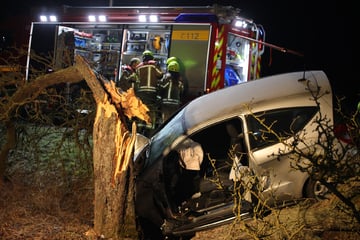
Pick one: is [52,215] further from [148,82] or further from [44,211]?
[148,82]

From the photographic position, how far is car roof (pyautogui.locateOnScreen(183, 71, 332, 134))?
4395mm

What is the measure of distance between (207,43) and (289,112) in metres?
4.33

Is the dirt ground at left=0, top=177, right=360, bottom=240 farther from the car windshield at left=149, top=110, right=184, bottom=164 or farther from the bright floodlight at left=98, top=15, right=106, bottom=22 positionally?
the bright floodlight at left=98, top=15, right=106, bottom=22

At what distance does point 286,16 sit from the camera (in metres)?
29.0

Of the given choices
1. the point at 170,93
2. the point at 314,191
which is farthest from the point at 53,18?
the point at 314,191

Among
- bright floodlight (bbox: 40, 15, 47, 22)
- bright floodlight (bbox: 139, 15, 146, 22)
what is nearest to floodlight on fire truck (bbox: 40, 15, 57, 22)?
bright floodlight (bbox: 40, 15, 47, 22)

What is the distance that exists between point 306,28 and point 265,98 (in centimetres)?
2571

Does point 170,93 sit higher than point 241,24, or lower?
lower

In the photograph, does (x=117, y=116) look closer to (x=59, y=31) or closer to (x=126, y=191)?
(x=126, y=191)

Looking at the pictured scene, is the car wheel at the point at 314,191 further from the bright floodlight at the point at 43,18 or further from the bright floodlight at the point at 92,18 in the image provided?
the bright floodlight at the point at 43,18

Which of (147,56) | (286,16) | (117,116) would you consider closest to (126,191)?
(117,116)

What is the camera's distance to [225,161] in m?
4.35

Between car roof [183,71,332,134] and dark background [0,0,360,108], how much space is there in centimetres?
1817

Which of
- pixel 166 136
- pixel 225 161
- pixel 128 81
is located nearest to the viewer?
pixel 225 161
